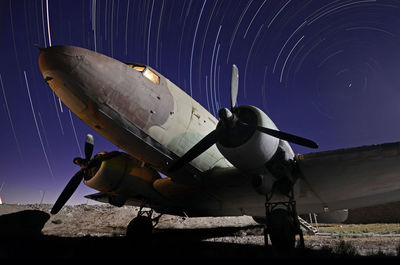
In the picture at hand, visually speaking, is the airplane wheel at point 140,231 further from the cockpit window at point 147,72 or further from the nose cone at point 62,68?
the cockpit window at point 147,72

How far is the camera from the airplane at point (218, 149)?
17.2ft

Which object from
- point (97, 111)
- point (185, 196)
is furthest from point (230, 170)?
point (97, 111)

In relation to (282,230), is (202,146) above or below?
above

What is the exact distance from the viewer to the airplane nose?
5113mm

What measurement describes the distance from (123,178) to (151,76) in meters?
4.28

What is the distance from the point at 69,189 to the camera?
28.9 feet

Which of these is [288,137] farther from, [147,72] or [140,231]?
[140,231]

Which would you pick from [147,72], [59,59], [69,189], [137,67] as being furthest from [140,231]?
[59,59]

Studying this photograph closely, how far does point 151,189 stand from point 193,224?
10.3 meters

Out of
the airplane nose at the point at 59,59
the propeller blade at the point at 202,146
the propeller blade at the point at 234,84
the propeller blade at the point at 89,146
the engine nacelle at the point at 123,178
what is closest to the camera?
the airplane nose at the point at 59,59

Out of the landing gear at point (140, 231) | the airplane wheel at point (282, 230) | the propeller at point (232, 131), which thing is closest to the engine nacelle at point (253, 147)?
the propeller at point (232, 131)

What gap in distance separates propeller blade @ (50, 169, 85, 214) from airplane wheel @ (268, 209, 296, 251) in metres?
7.72

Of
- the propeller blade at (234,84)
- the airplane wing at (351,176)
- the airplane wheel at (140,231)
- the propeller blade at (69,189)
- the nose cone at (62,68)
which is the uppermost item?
the propeller blade at (234,84)

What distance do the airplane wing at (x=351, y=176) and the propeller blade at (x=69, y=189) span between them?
8386 mm
